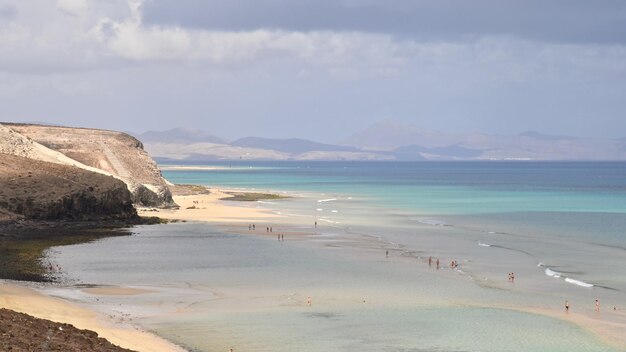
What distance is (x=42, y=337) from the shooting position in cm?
2675

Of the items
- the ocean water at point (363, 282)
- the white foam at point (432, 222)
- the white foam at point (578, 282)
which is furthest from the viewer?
the white foam at point (432, 222)

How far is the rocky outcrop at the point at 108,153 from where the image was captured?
104 metres

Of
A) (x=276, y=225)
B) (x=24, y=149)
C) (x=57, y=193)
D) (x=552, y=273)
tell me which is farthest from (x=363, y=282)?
(x=24, y=149)

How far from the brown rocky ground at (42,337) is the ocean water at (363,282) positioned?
5301 mm

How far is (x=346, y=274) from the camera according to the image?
5156 cm

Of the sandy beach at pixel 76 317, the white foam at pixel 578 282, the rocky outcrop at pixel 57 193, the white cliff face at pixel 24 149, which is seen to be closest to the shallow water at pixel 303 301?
the sandy beach at pixel 76 317

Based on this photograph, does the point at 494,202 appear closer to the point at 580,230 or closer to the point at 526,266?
the point at 580,230

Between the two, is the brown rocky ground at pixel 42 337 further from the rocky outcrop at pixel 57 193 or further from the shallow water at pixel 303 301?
the rocky outcrop at pixel 57 193

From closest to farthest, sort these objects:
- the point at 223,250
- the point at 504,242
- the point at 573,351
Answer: the point at 573,351
the point at 223,250
the point at 504,242

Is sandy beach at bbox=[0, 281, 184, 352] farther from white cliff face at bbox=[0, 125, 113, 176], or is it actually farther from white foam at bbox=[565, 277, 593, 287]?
white cliff face at bbox=[0, 125, 113, 176]

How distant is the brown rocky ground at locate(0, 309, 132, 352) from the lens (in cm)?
2488

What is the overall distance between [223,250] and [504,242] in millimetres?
24134

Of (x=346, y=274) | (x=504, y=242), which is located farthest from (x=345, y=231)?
(x=346, y=274)

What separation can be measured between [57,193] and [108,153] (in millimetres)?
53150
